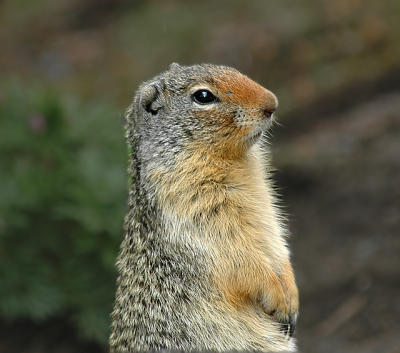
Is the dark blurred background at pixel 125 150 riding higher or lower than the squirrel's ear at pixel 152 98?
lower

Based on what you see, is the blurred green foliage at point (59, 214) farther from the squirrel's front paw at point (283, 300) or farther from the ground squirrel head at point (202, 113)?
the squirrel's front paw at point (283, 300)

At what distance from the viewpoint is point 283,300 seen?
4668 millimetres

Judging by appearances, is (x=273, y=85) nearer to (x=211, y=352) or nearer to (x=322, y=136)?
(x=322, y=136)

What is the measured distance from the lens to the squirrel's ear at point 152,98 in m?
4.96

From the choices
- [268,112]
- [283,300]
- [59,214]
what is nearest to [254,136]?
[268,112]

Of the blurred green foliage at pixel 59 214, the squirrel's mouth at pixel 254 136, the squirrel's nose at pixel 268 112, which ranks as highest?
the squirrel's nose at pixel 268 112

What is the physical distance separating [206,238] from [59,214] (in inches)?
90.7

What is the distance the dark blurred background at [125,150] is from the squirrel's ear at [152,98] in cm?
164

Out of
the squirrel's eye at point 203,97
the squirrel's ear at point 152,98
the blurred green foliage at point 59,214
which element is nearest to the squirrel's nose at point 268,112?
the squirrel's eye at point 203,97

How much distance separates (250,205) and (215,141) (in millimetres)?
468

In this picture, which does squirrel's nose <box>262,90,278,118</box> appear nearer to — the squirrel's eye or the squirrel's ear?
the squirrel's eye

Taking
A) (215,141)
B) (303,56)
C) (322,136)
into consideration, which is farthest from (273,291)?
(303,56)

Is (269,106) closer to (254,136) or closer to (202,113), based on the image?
(254,136)

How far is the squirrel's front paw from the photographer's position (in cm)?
463
